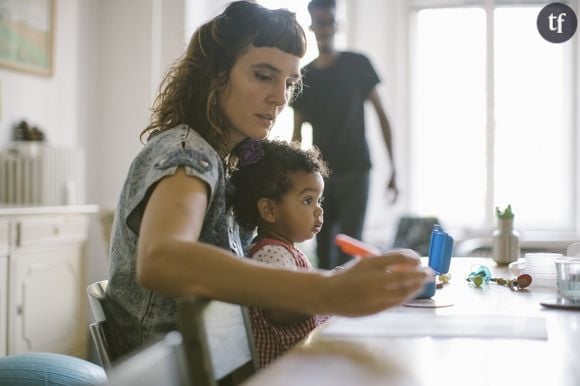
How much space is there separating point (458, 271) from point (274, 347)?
2.64ft

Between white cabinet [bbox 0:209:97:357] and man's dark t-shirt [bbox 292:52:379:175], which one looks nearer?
white cabinet [bbox 0:209:97:357]

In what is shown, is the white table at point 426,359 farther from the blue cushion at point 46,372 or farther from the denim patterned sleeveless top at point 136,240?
the blue cushion at point 46,372

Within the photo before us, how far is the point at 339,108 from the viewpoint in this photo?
351 centimetres

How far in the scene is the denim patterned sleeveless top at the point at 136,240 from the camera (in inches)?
38.8

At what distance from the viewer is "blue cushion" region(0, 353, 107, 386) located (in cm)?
121

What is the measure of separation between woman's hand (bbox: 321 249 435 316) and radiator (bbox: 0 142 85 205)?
9.55 ft

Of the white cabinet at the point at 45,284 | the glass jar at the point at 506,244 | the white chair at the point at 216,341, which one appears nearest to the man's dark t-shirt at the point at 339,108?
the white cabinet at the point at 45,284

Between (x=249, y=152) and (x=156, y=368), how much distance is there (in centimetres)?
88

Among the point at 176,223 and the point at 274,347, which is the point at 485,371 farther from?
the point at 274,347

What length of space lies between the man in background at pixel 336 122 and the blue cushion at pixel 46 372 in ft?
7.15

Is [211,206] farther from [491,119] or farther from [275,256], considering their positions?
[491,119]

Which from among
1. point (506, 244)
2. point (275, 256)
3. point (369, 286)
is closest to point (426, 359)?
point (369, 286)

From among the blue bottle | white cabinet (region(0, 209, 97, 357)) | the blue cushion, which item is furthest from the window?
the blue cushion

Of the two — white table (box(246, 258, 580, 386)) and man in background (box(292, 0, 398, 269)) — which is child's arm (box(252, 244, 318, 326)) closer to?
white table (box(246, 258, 580, 386))
